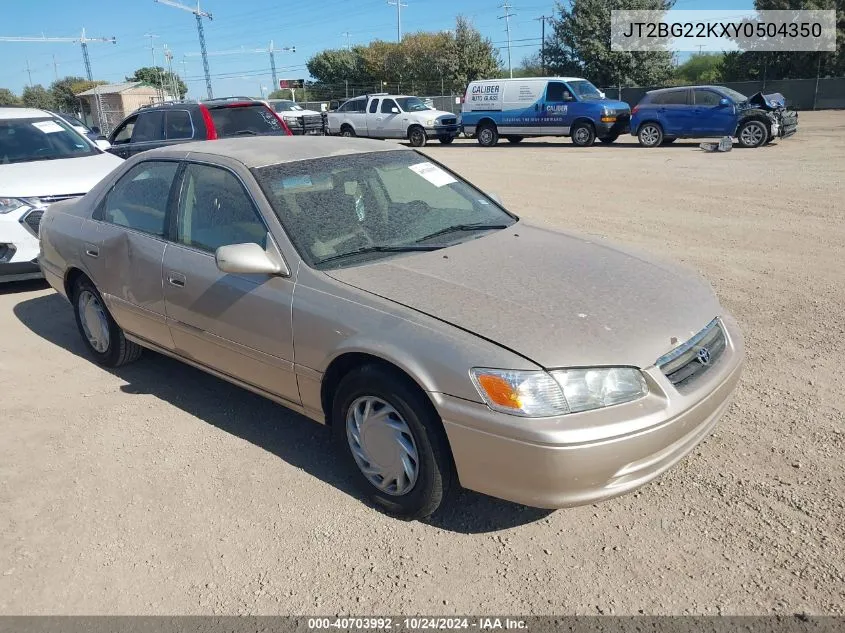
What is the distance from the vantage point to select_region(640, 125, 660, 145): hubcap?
65.4ft

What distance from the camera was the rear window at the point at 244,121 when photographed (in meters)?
11.0

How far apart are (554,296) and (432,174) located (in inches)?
61.3

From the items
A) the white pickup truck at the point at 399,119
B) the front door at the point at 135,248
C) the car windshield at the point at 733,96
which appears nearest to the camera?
Answer: the front door at the point at 135,248

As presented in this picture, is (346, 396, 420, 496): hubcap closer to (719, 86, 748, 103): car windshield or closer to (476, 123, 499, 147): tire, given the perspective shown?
(719, 86, 748, 103): car windshield

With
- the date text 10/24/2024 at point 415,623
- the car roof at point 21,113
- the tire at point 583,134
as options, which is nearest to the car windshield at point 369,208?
the date text 10/24/2024 at point 415,623

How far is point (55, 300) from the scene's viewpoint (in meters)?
6.88

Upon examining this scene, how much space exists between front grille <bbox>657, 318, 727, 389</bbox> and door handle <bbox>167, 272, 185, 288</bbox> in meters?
2.57

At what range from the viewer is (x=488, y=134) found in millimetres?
24328

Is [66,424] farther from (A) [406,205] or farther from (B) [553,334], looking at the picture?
(B) [553,334]

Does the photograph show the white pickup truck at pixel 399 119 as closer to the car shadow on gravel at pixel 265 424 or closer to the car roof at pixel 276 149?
the car shadow on gravel at pixel 265 424

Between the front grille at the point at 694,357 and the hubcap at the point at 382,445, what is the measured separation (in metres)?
1.10

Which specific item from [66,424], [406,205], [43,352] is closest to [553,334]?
[406,205]

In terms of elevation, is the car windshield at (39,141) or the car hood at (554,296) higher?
the car windshield at (39,141)

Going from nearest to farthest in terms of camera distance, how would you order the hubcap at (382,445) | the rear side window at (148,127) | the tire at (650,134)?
the hubcap at (382,445)
the rear side window at (148,127)
the tire at (650,134)
